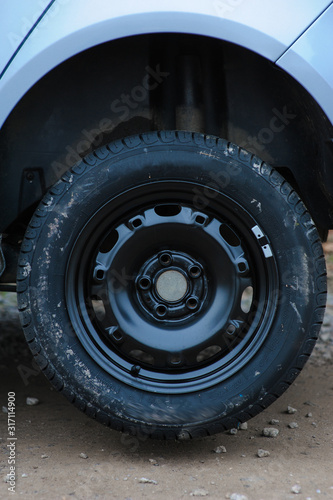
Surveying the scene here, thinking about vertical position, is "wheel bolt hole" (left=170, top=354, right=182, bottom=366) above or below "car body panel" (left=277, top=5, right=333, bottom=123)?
below

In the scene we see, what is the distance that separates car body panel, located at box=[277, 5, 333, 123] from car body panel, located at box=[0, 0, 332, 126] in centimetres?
2

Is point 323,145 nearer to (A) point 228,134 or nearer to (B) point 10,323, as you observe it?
(A) point 228,134

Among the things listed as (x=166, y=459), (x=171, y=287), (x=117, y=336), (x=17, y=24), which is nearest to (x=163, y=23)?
(x=17, y=24)

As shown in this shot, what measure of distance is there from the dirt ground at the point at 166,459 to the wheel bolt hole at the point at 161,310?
45 cm

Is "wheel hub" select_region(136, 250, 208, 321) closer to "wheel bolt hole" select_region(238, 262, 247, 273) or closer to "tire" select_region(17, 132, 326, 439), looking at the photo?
"tire" select_region(17, 132, 326, 439)

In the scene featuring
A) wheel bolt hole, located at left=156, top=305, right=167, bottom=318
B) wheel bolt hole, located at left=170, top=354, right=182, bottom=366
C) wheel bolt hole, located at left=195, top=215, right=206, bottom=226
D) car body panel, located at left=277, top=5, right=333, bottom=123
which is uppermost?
car body panel, located at left=277, top=5, right=333, bottom=123

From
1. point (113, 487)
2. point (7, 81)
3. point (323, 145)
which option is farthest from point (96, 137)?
point (113, 487)

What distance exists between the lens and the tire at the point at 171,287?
2.30m

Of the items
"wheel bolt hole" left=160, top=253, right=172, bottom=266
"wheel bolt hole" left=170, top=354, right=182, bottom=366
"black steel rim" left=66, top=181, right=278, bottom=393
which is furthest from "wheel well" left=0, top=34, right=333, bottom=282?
"wheel bolt hole" left=170, top=354, right=182, bottom=366

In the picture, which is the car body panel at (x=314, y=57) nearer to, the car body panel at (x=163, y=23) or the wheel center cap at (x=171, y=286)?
the car body panel at (x=163, y=23)

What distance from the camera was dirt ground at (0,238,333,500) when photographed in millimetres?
2127

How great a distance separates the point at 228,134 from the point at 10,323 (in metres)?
2.25

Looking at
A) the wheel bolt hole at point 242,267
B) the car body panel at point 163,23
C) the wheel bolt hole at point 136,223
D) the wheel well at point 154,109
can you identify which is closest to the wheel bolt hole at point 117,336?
the wheel bolt hole at point 136,223

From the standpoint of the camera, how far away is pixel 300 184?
8.80 ft
